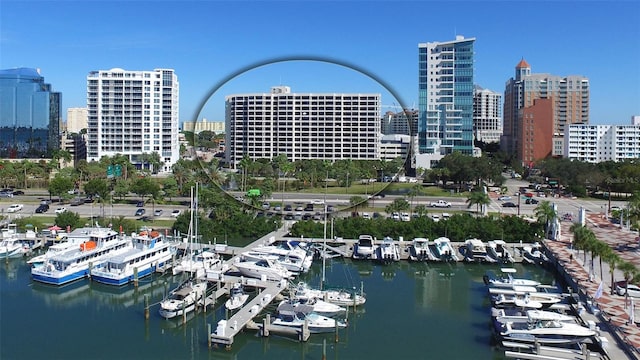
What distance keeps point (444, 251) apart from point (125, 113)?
16.6m

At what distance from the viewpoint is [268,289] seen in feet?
20.9

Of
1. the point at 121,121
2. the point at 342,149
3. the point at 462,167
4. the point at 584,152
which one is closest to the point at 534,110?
the point at 584,152

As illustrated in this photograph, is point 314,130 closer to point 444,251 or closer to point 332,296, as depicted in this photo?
Result: point 332,296

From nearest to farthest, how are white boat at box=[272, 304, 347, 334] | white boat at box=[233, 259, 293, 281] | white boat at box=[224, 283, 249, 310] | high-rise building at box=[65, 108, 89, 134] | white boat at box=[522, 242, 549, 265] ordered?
white boat at box=[272, 304, 347, 334] < white boat at box=[224, 283, 249, 310] < white boat at box=[233, 259, 293, 281] < white boat at box=[522, 242, 549, 265] < high-rise building at box=[65, 108, 89, 134]

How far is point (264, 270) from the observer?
6926 mm

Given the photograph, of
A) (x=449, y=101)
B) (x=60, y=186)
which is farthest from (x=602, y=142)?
(x=60, y=186)

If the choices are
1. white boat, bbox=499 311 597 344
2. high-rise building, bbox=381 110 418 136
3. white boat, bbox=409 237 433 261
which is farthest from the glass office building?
high-rise building, bbox=381 110 418 136

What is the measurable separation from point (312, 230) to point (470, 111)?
13909mm

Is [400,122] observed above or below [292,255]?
above

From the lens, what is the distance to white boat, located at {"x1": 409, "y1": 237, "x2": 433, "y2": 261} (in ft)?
27.6

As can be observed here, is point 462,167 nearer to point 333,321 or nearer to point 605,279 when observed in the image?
point 605,279

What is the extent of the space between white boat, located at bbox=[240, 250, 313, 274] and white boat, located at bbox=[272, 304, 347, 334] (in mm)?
1788

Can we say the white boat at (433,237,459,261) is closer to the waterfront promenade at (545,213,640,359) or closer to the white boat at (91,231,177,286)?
the waterfront promenade at (545,213,640,359)

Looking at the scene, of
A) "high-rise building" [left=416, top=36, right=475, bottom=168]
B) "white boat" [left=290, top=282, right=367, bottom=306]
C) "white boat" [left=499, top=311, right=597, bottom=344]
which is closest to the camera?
"white boat" [left=499, top=311, right=597, bottom=344]
